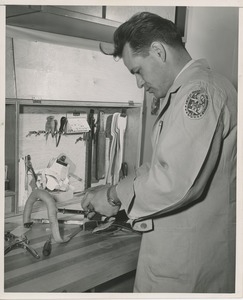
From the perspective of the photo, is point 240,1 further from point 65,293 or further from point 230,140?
point 65,293

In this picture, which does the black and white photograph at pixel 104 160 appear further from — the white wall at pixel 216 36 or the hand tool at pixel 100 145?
the white wall at pixel 216 36

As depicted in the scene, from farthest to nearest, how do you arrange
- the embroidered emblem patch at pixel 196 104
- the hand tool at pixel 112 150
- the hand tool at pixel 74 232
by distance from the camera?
1. the hand tool at pixel 112 150
2. the hand tool at pixel 74 232
3. the embroidered emblem patch at pixel 196 104

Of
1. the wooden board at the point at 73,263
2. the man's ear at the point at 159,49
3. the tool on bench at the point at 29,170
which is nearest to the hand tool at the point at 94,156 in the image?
the tool on bench at the point at 29,170

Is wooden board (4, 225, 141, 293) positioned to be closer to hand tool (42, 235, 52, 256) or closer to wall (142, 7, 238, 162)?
hand tool (42, 235, 52, 256)

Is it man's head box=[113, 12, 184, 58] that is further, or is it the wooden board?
man's head box=[113, 12, 184, 58]

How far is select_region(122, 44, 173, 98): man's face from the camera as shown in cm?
108

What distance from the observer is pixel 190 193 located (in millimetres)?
919

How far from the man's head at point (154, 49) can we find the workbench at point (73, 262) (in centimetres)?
57

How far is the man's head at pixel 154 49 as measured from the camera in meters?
1.06

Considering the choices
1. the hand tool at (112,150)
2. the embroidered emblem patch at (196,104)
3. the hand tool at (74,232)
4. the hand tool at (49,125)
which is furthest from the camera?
the hand tool at (112,150)

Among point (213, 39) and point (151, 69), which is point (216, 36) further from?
point (151, 69)

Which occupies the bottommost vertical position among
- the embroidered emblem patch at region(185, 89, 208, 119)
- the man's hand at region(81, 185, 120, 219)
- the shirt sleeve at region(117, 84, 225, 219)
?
the man's hand at region(81, 185, 120, 219)

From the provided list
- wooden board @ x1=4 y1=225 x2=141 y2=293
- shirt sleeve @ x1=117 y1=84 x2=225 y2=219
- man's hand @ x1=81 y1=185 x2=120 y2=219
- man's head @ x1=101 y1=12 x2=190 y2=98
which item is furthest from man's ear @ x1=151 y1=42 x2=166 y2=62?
wooden board @ x1=4 y1=225 x2=141 y2=293

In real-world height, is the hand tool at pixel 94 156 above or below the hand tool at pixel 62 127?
below
